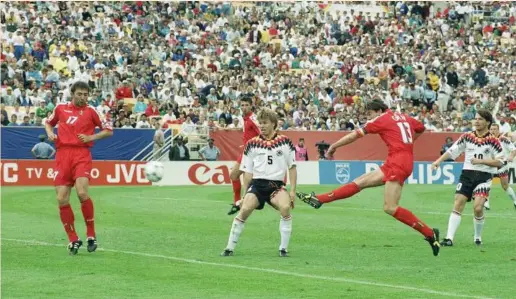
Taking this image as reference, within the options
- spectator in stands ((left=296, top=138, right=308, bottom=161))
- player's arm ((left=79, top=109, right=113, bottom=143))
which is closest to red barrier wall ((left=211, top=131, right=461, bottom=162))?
spectator in stands ((left=296, top=138, right=308, bottom=161))

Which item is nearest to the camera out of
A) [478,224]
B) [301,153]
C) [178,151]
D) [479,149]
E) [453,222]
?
[453,222]

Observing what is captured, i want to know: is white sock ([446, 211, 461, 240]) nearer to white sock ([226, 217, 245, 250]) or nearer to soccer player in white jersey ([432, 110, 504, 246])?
soccer player in white jersey ([432, 110, 504, 246])

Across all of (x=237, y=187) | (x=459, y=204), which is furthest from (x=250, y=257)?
(x=237, y=187)

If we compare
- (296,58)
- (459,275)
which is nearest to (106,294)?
(459,275)

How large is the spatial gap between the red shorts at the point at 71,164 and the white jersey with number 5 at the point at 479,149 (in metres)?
5.70

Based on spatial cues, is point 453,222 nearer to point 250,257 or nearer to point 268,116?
point 250,257

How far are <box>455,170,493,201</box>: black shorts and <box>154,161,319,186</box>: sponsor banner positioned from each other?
19.4 meters

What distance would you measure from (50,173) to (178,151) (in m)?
4.53

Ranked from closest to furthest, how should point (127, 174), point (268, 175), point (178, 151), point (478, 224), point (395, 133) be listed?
point (268, 175) → point (395, 133) → point (478, 224) → point (127, 174) → point (178, 151)

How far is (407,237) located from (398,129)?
382cm

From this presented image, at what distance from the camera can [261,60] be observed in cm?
4622

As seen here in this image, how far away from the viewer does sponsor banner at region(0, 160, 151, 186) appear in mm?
35719

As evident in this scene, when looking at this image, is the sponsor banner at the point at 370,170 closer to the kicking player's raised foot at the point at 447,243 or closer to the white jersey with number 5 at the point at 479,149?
the white jersey with number 5 at the point at 479,149

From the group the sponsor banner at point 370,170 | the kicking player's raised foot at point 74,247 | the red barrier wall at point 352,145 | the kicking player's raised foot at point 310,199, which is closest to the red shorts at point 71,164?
the kicking player's raised foot at point 74,247
